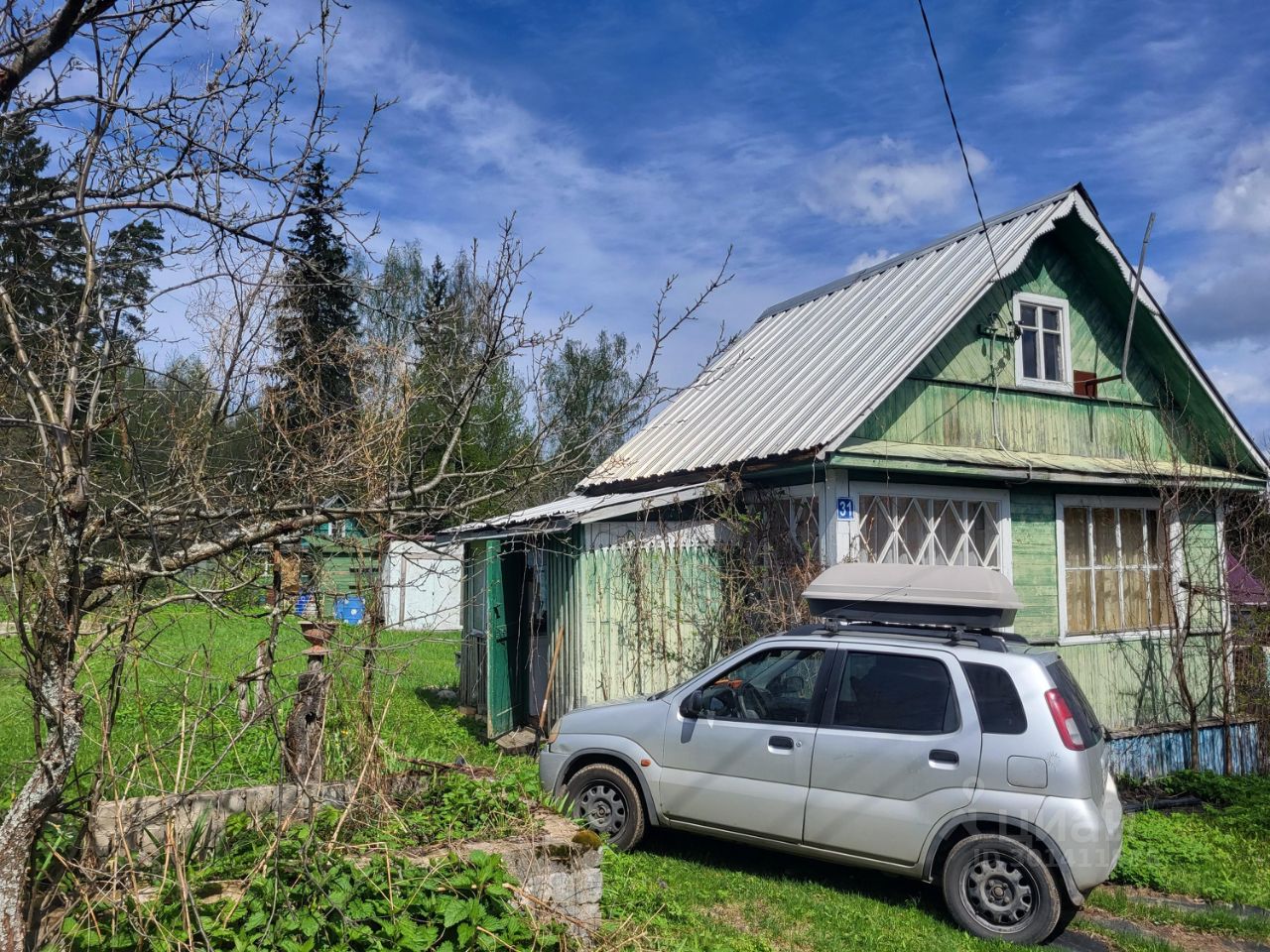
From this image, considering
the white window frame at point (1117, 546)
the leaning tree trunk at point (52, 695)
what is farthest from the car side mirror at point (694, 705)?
the white window frame at point (1117, 546)

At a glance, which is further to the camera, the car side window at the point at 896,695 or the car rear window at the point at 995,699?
the car side window at the point at 896,695

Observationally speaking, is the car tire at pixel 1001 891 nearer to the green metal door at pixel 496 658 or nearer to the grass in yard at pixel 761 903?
the grass in yard at pixel 761 903

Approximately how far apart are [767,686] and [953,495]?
4813 mm

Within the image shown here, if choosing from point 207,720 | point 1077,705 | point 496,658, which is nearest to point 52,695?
point 207,720

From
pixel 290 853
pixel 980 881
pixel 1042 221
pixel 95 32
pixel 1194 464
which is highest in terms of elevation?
pixel 1042 221

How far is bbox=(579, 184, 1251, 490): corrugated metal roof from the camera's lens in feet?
32.9

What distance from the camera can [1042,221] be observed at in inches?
437

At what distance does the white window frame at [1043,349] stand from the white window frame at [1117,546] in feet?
4.49

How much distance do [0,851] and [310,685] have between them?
71.0 inches

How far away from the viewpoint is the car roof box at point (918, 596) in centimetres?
676

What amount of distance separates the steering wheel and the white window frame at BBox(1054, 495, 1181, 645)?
18.9ft

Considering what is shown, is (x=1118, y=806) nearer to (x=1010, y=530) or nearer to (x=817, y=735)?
(x=817, y=735)

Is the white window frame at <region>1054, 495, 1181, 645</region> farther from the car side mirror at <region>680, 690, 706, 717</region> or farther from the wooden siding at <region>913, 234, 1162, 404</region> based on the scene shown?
the car side mirror at <region>680, 690, 706, 717</region>

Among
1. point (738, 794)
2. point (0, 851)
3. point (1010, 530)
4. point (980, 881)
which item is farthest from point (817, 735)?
point (1010, 530)
